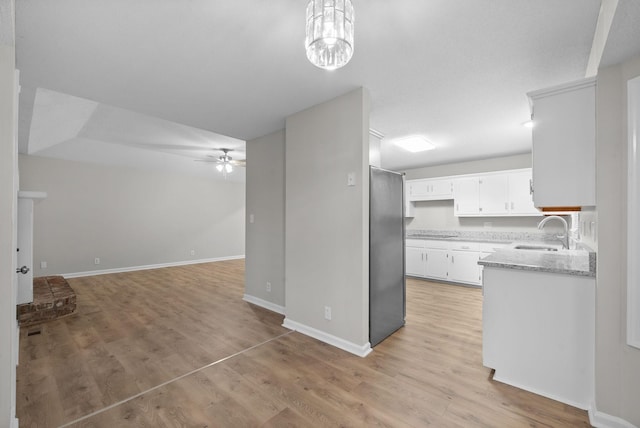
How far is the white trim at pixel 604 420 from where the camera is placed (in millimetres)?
1560

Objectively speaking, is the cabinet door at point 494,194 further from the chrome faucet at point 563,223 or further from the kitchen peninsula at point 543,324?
the kitchen peninsula at point 543,324

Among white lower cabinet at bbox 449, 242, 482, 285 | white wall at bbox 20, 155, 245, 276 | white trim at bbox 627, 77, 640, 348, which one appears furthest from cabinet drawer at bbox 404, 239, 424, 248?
white wall at bbox 20, 155, 245, 276

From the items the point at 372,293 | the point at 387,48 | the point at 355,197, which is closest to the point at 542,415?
the point at 372,293

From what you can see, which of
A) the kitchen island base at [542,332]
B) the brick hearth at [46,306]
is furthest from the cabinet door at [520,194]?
the brick hearth at [46,306]

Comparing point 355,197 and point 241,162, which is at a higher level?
point 241,162

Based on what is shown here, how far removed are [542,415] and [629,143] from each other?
176cm

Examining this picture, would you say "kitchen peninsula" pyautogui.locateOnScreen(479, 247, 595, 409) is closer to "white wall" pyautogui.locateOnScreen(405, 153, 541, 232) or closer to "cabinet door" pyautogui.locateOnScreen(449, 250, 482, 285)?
"cabinet door" pyautogui.locateOnScreen(449, 250, 482, 285)

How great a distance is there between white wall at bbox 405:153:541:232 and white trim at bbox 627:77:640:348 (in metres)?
4.14

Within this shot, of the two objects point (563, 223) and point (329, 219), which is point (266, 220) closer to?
point (329, 219)

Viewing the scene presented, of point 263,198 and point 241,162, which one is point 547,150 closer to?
point 263,198

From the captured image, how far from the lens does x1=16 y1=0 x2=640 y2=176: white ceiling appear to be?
1593mm

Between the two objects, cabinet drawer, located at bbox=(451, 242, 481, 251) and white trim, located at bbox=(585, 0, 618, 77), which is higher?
white trim, located at bbox=(585, 0, 618, 77)

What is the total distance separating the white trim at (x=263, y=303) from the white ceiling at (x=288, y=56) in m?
2.53

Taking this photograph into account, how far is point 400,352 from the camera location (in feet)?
8.55
